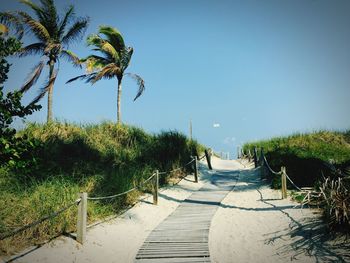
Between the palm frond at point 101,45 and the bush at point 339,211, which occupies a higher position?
the palm frond at point 101,45

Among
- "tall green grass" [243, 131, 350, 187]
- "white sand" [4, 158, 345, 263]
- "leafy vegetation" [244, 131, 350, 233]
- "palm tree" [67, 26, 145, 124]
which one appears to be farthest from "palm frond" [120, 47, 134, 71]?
"white sand" [4, 158, 345, 263]

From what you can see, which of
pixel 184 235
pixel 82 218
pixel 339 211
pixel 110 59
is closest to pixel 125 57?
pixel 110 59

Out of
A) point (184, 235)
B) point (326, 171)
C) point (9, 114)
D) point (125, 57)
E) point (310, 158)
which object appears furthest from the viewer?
point (125, 57)

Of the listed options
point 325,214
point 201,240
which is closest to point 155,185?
point 201,240

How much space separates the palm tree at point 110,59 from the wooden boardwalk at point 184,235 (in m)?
12.5

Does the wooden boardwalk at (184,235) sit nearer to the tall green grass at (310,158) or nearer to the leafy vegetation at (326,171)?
the leafy vegetation at (326,171)

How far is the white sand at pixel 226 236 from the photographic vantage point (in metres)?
5.78

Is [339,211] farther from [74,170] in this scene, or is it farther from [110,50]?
[110,50]

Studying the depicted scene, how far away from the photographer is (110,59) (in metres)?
22.5

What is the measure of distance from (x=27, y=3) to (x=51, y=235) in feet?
54.3

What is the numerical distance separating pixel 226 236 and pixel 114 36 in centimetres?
1799

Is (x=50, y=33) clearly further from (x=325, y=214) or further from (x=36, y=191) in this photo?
(x=325, y=214)

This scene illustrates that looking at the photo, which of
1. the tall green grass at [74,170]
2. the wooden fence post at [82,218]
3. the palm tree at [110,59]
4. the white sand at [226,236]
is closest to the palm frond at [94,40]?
the palm tree at [110,59]

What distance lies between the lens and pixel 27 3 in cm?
1828
